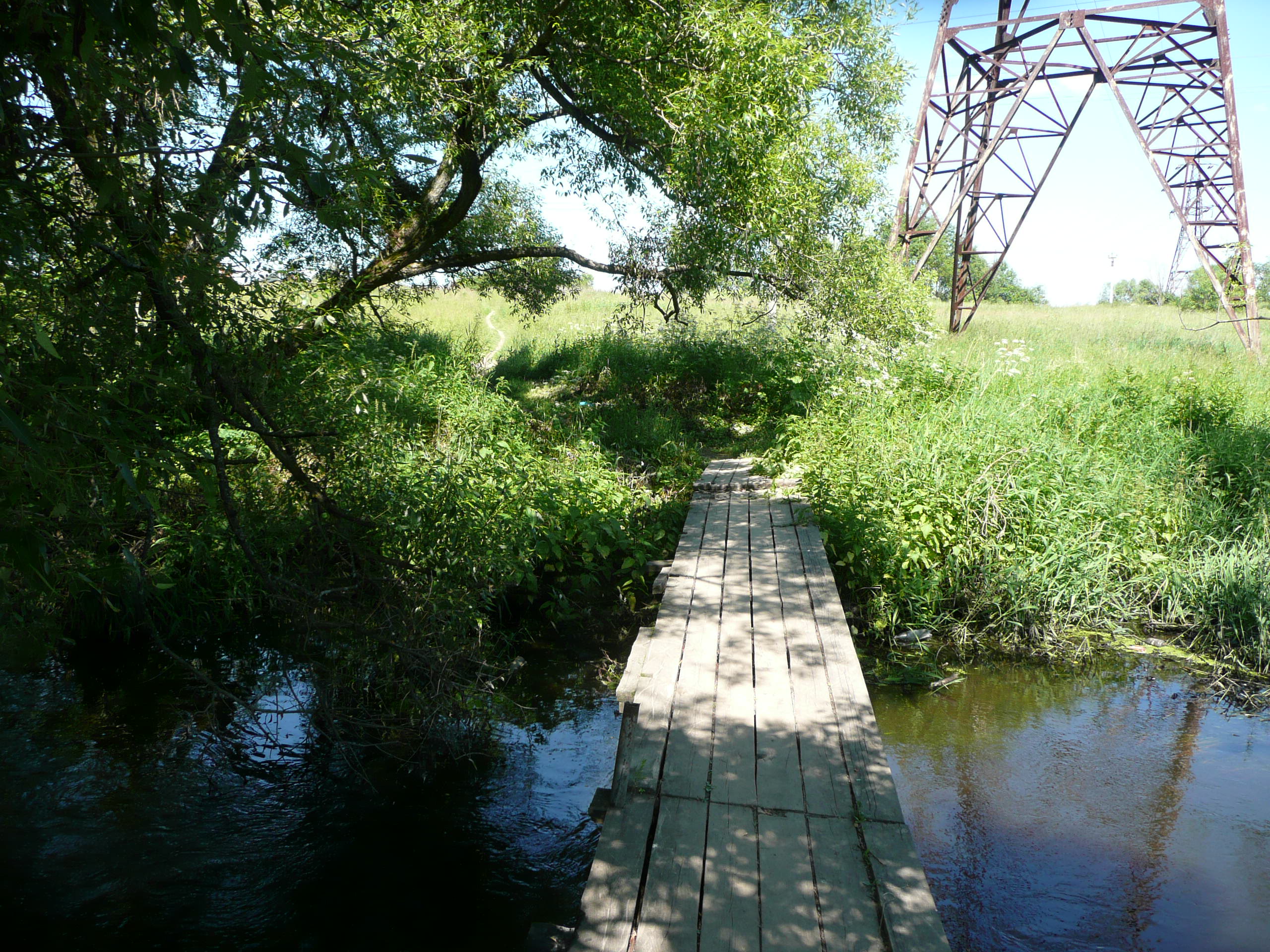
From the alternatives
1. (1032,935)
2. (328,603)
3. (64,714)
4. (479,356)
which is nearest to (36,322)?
(328,603)

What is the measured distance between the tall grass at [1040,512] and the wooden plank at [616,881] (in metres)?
4.03

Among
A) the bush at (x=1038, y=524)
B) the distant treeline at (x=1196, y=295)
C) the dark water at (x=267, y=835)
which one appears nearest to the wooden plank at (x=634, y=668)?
the dark water at (x=267, y=835)

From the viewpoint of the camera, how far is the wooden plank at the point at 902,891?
2652 millimetres

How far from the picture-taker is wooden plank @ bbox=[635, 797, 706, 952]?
2.66 m

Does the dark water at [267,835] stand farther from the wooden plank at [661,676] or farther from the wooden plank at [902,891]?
the wooden plank at [902,891]

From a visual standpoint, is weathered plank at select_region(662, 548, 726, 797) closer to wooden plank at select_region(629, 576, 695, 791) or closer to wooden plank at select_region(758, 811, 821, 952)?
wooden plank at select_region(629, 576, 695, 791)

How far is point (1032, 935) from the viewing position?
148 inches

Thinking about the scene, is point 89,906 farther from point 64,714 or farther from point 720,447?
point 720,447

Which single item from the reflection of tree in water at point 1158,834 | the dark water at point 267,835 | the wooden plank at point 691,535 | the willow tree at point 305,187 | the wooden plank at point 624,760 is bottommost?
the dark water at point 267,835

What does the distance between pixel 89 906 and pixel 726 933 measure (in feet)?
9.79

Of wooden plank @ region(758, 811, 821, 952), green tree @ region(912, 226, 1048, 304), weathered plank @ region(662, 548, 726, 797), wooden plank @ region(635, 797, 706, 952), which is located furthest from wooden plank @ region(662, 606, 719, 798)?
green tree @ region(912, 226, 1048, 304)

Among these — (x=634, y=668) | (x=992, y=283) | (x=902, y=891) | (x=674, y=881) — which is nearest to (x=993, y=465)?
(x=634, y=668)

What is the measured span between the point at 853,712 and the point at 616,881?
1658 millimetres

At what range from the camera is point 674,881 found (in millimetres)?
2916
